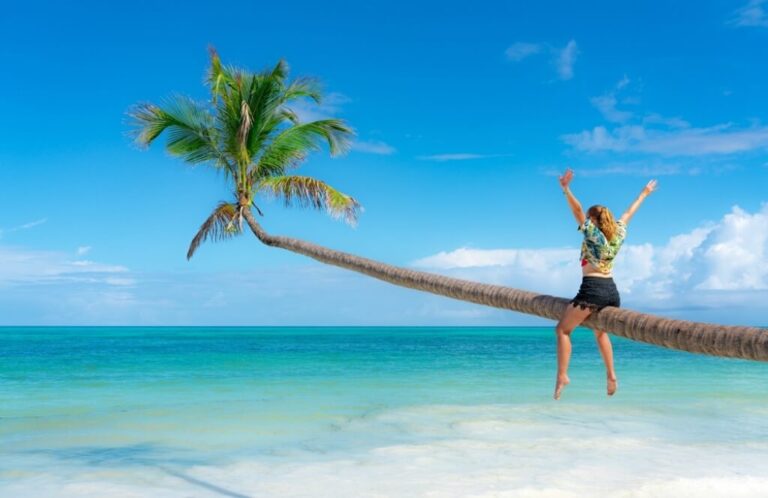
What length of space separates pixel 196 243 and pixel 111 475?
4191 millimetres

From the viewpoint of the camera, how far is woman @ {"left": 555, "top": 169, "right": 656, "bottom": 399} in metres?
4.86

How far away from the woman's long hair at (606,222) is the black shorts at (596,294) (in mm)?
324

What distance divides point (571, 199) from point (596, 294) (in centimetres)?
75

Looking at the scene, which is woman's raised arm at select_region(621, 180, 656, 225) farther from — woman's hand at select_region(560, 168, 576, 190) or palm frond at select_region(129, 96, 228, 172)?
palm frond at select_region(129, 96, 228, 172)

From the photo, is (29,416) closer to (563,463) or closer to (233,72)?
(233,72)

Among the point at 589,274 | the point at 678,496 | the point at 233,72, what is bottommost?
the point at 678,496

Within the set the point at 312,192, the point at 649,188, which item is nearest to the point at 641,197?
the point at 649,188

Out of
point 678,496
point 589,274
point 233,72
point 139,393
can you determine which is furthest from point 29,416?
point 589,274

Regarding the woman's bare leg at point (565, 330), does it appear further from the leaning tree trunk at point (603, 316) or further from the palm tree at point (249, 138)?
the palm tree at point (249, 138)

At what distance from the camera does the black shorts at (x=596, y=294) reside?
4832 mm

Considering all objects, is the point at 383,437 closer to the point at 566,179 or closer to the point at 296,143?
the point at 296,143

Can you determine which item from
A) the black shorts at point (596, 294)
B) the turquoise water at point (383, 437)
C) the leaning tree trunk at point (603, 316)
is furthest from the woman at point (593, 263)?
the turquoise water at point (383, 437)

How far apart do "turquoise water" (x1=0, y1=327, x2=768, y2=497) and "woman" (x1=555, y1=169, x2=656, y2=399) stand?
17.2 ft

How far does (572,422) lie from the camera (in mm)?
14766
